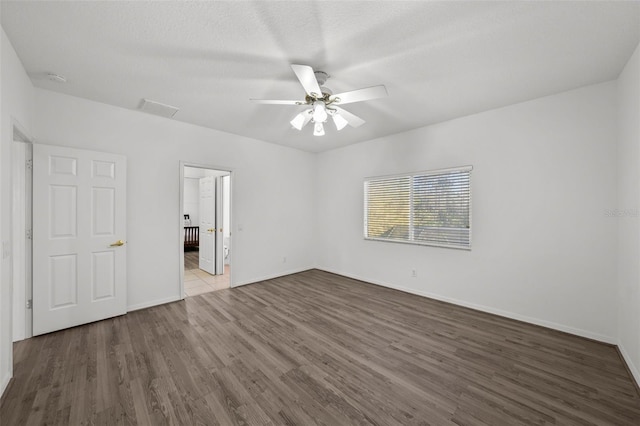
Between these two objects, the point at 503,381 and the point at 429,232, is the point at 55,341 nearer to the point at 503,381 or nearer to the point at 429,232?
the point at 503,381

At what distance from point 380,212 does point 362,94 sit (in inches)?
109

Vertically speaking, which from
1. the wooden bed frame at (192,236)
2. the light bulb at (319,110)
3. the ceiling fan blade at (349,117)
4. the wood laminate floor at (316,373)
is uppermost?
the ceiling fan blade at (349,117)

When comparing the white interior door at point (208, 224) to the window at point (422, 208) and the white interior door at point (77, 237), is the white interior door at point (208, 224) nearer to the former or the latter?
the white interior door at point (77, 237)

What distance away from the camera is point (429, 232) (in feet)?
13.1

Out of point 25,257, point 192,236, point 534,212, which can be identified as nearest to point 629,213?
point 534,212

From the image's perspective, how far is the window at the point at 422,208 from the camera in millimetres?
3666

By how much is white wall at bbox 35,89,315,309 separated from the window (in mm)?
1758

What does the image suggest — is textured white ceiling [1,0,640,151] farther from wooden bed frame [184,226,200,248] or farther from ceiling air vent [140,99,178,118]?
wooden bed frame [184,226,200,248]

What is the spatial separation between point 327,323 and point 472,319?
186cm

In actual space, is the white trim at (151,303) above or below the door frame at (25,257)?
below

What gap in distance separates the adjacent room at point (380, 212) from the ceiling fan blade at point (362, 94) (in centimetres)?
2

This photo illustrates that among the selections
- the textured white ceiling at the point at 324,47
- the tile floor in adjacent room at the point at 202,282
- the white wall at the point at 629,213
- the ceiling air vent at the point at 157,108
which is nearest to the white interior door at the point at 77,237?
the ceiling air vent at the point at 157,108

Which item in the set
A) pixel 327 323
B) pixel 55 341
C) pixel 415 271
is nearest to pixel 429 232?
pixel 415 271

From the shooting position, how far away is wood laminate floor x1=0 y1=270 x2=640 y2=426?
1726 mm
